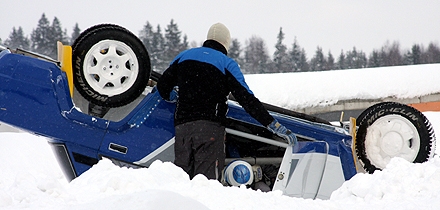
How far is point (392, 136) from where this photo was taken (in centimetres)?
426

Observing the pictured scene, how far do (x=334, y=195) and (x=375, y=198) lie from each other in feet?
1.02

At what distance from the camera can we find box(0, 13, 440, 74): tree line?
45.6 metres

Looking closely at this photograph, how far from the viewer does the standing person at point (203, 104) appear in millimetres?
3758

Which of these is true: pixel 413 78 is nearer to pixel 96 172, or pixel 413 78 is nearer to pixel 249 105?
pixel 249 105

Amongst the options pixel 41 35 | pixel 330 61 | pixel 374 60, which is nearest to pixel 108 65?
pixel 41 35

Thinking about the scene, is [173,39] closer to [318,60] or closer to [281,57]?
[281,57]

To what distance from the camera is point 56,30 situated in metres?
45.8

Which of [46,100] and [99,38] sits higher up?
[99,38]

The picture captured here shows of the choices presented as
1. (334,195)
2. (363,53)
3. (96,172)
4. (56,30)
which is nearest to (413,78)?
(334,195)

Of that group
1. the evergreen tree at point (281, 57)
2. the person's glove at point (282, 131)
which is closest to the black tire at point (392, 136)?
the person's glove at point (282, 131)

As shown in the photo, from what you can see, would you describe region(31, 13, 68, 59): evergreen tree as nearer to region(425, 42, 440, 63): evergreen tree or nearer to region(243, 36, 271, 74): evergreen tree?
region(243, 36, 271, 74): evergreen tree

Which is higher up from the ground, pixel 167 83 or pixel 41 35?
pixel 41 35

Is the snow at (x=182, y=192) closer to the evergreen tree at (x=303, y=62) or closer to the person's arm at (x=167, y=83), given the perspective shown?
the person's arm at (x=167, y=83)

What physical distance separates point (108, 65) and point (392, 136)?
2823 millimetres
